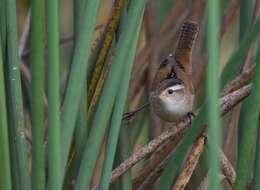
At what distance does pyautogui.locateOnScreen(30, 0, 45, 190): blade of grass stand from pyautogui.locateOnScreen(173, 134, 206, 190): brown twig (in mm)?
370

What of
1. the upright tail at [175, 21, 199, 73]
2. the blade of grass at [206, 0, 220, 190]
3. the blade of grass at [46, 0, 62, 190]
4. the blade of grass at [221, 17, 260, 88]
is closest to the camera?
the blade of grass at [206, 0, 220, 190]

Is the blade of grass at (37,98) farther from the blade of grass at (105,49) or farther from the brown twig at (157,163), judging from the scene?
the brown twig at (157,163)

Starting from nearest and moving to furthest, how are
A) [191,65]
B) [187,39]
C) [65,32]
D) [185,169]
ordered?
[185,169] < [187,39] < [191,65] < [65,32]

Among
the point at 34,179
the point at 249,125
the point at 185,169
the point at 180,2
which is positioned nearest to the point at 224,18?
the point at 180,2

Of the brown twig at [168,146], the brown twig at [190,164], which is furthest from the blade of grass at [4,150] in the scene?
the brown twig at [168,146]

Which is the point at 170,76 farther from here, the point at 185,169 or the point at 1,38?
the point at 1,38

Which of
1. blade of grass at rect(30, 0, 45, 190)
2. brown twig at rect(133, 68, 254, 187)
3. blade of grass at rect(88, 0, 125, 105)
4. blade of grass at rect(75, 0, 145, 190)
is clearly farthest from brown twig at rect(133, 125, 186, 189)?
blade of grass at rect(30, 0, 45, 190)

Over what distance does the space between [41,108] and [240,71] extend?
2.47 ft

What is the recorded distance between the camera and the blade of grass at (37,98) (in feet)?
3.93

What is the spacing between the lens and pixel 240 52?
1423mm

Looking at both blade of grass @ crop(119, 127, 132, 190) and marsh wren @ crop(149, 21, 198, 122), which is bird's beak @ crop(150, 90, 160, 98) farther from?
blade of grass @ crop(119, 127, 132, 190)

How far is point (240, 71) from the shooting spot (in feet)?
5.96

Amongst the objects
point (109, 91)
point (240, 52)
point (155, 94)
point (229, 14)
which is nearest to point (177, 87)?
point (155, 94)

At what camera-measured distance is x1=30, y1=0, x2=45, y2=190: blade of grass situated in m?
1.20
